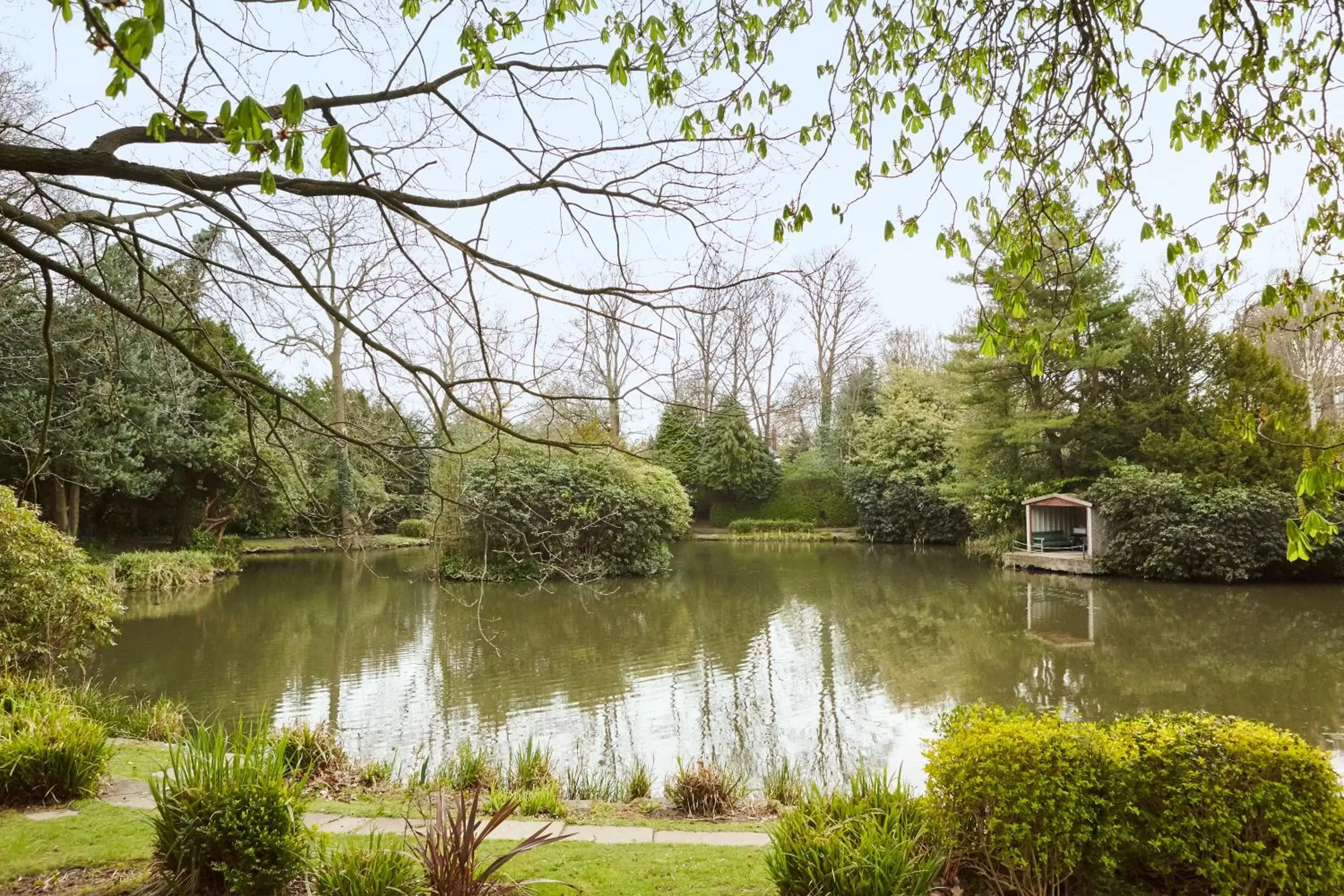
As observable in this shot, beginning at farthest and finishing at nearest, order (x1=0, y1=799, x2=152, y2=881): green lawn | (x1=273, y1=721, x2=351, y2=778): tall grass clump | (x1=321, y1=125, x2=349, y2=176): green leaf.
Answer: (x1=273, y1=721, x2=351, y2=778): tall grass clump → (x1=0, y1=799, x2=152, y2=881): green lawn → (x1=321, y1=125, x2=349, y2=176): green leaf

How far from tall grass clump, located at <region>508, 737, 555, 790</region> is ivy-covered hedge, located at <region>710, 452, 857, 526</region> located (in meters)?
27.7

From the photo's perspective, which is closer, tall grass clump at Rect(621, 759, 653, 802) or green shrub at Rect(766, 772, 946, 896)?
green shrub at Rect(766, 772, 946, 896)

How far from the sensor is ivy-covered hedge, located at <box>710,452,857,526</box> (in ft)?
109

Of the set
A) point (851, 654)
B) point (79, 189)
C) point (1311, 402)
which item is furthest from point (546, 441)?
point (1311, 402)

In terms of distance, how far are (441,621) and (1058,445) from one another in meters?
16.1

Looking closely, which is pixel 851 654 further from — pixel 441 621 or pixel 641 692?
pixel 441 621

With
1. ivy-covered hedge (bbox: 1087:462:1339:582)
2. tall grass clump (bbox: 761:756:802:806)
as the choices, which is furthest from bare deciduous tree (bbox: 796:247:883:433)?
tall grass clump (bbox: 761:756:802:806)

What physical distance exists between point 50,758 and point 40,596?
3.44 m

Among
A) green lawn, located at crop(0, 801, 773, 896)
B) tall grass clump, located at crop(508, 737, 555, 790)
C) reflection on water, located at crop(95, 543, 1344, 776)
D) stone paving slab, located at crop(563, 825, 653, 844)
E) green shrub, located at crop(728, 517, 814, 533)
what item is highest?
green shrub, located at crop(728, 517, 814, 533)

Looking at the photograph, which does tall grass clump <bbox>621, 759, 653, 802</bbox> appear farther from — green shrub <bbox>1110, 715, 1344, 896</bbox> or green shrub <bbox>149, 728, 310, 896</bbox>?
green shrub <bbox>1110, 715, 1344, 896</bbox>

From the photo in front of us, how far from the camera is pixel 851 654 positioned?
1038 cm

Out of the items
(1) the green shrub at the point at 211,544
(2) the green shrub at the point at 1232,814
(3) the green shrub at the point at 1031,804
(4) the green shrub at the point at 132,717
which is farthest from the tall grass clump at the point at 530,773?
(1) the green shrub at the point at 211,544

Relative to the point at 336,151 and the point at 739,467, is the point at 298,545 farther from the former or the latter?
the point at 336,151

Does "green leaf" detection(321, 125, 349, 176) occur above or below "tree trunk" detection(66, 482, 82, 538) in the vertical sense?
above
